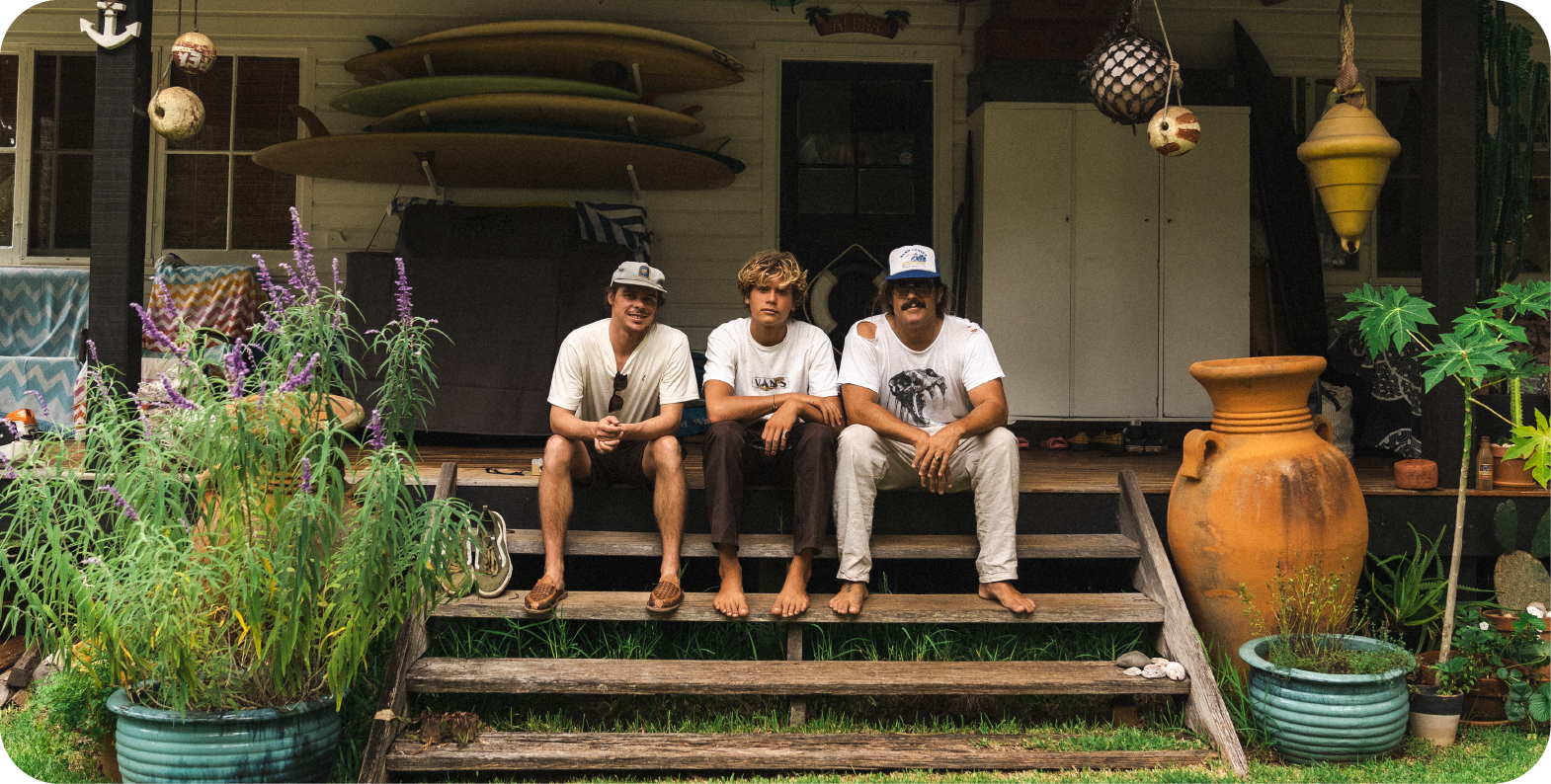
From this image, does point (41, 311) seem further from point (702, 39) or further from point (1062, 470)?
point (1062, 470)

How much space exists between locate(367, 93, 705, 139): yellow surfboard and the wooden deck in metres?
1.61

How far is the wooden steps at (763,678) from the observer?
9.72 feet

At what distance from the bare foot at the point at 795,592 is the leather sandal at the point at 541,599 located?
2.20 ft

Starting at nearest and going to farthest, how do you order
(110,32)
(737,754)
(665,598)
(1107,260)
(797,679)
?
(737,754) < (797,679) < (665,598) < (110,32) < (1107,260)

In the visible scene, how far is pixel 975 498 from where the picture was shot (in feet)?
10.9

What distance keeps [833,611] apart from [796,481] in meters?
0.42

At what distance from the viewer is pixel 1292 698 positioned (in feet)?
9.48

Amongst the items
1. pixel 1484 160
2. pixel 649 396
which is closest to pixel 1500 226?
pixel 1484 160

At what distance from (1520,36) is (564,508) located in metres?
4.70

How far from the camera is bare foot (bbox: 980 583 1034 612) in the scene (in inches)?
126

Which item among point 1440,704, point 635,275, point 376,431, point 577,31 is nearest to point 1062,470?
point 1440,704

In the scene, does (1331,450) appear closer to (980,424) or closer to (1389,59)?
(980,424)

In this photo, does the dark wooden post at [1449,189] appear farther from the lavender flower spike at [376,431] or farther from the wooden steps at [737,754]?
the lavender flower spike at [376,431]

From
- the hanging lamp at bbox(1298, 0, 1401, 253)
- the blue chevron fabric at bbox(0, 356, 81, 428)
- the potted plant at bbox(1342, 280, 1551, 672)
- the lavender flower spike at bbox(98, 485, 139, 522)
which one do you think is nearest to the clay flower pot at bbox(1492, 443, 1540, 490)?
the potted plant at bbox(1342, 280, 1551, 672)
